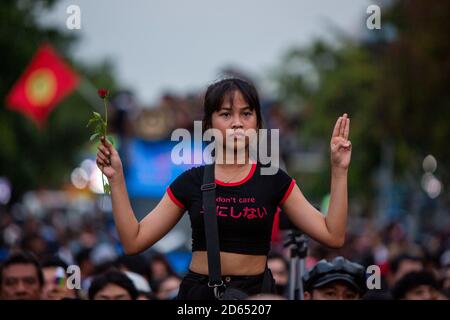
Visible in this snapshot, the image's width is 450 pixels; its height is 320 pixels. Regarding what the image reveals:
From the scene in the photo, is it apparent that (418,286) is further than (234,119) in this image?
Yes

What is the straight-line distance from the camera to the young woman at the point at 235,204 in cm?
482

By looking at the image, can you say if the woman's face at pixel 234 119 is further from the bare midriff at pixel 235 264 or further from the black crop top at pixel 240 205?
the bare midriff at pixel 235 264

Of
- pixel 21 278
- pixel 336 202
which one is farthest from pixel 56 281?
pixel 336 202

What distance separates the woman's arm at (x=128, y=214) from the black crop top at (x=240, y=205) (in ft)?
0.25

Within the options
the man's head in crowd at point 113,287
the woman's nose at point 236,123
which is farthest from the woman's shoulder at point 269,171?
the man's head in crowd at point 113,287

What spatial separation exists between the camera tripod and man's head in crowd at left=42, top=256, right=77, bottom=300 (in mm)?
1569

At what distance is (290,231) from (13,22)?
18.6 metres

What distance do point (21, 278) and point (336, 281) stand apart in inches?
116

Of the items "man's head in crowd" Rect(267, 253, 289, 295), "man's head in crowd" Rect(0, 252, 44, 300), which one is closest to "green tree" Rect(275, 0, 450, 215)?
"man's head in crowd" Rect(267, 253, 289, 295)

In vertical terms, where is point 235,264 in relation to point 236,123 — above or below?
below

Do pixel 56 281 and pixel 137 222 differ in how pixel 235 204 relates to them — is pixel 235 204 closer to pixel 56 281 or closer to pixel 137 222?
pixel 137 222

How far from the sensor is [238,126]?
4.91 metres

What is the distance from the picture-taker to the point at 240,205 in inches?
191
